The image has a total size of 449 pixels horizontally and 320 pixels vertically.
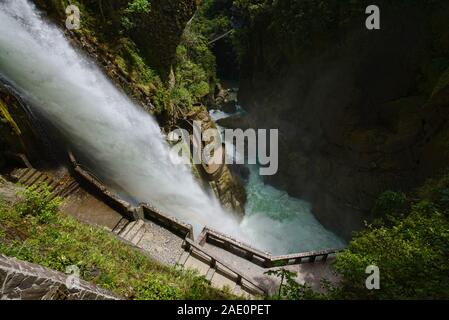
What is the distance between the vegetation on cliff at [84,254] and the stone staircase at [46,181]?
2122 mm

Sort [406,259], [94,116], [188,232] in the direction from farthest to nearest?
[94,116] < [188,232] < [406,259]

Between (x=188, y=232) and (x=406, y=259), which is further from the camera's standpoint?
(x=188, y=232)

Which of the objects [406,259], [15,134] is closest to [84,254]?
[15,134]

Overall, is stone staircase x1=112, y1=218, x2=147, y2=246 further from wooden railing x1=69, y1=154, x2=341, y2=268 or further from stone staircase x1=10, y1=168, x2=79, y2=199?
stone staircase x1=10, y1=168, x2=79, y2=199

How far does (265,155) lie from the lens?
21438 millimetres

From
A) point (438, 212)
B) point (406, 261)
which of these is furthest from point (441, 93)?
point (406, 261)

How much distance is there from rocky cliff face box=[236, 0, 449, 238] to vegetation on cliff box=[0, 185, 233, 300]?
11.5m

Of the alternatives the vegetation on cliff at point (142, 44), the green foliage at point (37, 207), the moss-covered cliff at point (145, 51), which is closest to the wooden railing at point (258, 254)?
the moss-covered cliff at point (145, 51)

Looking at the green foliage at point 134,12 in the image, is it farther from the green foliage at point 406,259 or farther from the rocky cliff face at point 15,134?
the green foliage at point 406,259

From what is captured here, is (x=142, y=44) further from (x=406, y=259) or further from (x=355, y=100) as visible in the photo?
(x=406, y=259)

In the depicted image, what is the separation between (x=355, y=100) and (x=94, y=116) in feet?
41.8

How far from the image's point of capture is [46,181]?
33.2ft
